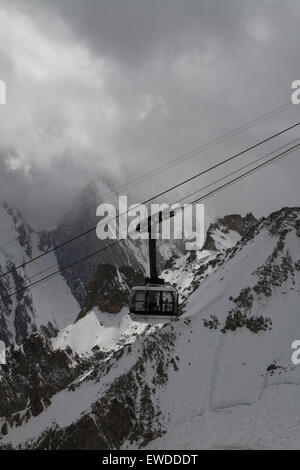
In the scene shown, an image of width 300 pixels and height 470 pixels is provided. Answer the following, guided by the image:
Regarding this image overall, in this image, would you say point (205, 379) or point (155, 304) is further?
point (205, 379)

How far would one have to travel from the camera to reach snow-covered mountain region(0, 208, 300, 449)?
13612cm

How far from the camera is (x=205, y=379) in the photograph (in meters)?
157

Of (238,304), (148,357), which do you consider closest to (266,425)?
(148,357)

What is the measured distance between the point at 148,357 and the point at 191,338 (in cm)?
1596

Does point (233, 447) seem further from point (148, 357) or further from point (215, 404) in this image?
point (148, 357)

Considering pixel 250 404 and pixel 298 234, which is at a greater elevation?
pixel 298 234

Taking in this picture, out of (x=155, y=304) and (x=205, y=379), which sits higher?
(x=205, y=379)

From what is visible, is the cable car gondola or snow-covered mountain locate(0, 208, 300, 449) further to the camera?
snow-covered mountain locate(0, 208, 300, 449)

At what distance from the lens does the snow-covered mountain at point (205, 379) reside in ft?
447

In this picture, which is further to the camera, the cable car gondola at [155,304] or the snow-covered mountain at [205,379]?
the snow-covered mountain at [205,379]

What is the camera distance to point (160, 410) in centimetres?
14625
